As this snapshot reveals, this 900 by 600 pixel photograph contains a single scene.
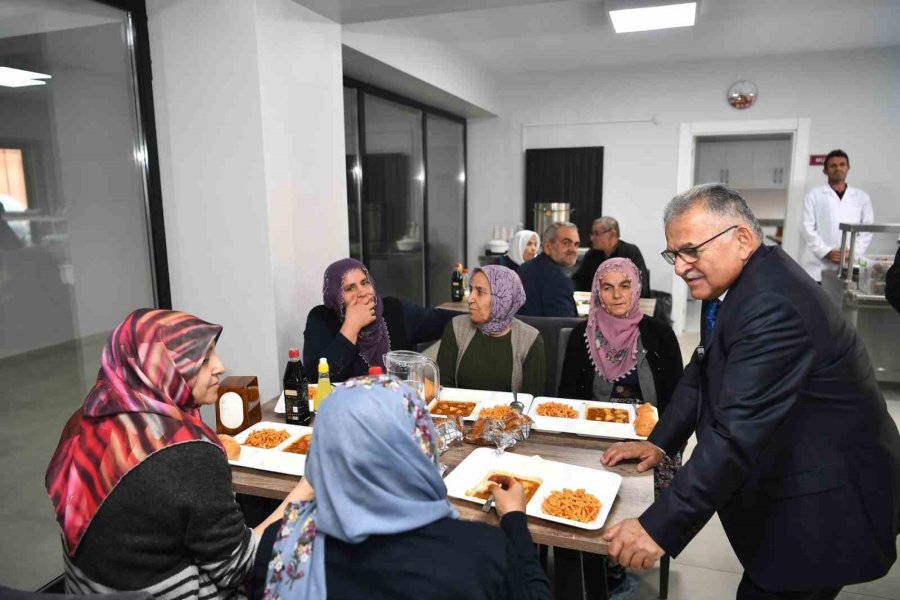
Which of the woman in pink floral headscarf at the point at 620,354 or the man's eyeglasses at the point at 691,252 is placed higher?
the man's eyeglasses at the point at 691,252

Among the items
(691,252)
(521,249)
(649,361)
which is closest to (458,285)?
(521,249)

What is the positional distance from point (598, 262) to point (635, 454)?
11.0 feet

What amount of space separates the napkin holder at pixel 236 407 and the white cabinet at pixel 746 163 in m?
7.71

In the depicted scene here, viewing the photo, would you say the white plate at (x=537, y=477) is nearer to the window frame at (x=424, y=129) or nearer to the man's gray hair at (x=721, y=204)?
the man's gray hair at (x=721, y=204)

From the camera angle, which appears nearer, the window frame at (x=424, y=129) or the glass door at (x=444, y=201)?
the window frame at (x=424, y=129)

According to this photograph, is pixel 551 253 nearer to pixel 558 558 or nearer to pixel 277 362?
pixel 277 362

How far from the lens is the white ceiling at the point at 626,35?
4035 millimetres

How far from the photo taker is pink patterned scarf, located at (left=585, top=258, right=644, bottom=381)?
2367mm

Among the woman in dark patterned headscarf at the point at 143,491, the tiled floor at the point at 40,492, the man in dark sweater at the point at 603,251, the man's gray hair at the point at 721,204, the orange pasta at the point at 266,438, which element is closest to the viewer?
the woman in dark patterned headscarf at the point at 143,491

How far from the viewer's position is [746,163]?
26.8 ft

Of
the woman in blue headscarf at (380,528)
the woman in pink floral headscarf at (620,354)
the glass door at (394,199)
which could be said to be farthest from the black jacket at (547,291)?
the woman in blue headscarf at (380,528)

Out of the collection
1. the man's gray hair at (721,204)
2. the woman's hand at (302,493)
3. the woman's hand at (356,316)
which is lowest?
the woman's hand at (302,493)

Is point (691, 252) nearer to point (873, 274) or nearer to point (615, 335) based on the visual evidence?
point (615, 335)

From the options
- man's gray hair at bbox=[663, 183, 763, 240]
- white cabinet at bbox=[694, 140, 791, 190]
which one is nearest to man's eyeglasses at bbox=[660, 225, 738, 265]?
man's gray hair at bbox=[663, 183, 763, 240]
